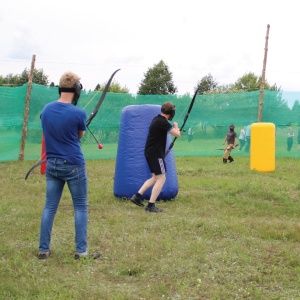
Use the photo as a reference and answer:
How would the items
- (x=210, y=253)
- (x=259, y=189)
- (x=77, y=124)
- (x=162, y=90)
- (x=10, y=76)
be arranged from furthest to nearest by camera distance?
(x=162, y=90), (x=10, y=76), (x=259, y=189), (x=210, y=253), (x=77, y=124)

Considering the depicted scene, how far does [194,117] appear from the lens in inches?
631

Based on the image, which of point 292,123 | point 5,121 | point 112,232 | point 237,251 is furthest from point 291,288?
point 292,123

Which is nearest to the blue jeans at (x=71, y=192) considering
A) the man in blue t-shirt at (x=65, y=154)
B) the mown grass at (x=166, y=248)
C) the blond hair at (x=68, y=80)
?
the man in blue t-shirt at (x=65, y=154)

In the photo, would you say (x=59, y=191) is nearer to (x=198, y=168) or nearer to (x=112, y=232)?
(x=112, y=232)

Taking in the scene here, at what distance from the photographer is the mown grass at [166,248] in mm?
3674

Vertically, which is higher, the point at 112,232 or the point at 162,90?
the point at 162,90

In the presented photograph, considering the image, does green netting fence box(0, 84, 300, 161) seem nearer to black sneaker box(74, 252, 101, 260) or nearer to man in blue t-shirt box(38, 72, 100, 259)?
man in blue t-shirt box(38, 72, 100, 259)

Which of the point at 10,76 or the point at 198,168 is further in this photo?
the point at 10,76

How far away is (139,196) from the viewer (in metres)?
6.84

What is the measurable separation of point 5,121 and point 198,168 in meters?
5.61

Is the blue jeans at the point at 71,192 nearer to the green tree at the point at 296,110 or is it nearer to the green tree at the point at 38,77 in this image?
the green tree at the point at 296,110

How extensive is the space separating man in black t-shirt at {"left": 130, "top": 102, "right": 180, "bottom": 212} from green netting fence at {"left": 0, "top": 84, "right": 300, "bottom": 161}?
7583mm

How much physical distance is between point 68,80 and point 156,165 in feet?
8.58

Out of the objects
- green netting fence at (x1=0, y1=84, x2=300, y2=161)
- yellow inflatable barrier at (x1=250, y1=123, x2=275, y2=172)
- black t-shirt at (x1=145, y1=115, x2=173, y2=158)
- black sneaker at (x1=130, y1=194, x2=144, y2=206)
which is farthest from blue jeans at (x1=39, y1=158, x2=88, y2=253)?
green netting fence at (x1=0, y1=84, x2=300, y2=161)
